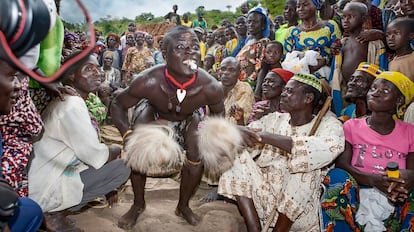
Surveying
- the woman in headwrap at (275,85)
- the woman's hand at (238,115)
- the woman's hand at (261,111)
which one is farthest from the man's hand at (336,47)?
the woman's hand at (238,115)

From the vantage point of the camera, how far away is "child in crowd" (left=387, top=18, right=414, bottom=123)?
3.58 m

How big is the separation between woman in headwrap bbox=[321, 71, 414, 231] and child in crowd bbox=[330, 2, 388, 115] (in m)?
1.20

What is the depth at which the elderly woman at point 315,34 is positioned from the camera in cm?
466

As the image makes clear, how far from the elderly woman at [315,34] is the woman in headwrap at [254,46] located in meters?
0.65

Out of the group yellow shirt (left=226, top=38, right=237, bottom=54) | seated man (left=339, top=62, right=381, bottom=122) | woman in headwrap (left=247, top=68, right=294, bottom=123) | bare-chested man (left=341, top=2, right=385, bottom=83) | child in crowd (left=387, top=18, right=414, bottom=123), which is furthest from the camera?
yellow shirt (left=226, top=38, right=237, bottom=54)

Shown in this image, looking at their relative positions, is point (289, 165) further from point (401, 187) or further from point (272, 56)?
point (272, 56)

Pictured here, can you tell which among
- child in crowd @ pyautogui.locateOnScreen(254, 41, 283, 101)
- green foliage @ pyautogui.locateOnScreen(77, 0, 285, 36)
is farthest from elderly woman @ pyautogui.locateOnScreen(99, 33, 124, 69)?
child in crowd @ pyautogui.locateOnScreen(254, 41, 283, 101)

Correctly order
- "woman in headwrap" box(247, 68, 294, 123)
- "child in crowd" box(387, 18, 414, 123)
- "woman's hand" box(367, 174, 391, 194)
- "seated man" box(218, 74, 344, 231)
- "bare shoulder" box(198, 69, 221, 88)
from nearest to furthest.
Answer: "woman's hand" box(367, 174, 391, 194) → "seated man" box(218, 74, 344, 231) → "bare shoulder" box(198, 69, 221, 88) → "child in crowd" box(387, 18, 414, 123) → "woman in headwrap" box(247, 68, 294, 123)

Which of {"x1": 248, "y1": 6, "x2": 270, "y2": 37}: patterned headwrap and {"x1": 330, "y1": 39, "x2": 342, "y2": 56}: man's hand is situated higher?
{"x1": 248, "y1": 6, "x2": 270, "y2": 37}: patterned headwrap

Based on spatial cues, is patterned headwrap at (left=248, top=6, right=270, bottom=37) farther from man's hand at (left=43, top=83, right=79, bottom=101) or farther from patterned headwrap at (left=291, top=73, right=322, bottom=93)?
man's hand at (left=43, top=83, right=79, bottom=101)

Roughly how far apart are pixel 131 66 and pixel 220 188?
6.49m

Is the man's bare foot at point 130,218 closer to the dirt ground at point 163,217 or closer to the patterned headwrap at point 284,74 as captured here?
the dirt ground at point 163,217

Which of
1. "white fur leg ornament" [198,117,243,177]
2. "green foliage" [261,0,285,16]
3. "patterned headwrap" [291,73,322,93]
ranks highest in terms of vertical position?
"green foliage" [261,0,285,16]

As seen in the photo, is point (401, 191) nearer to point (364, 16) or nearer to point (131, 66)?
point (364, 16)
